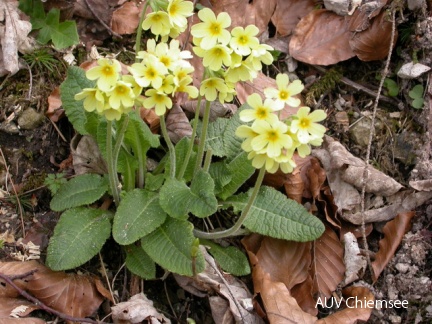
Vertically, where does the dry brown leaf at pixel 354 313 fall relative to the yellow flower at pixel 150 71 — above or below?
below

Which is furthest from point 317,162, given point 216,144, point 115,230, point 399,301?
point 115,230

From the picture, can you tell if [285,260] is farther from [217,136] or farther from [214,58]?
[214,58]

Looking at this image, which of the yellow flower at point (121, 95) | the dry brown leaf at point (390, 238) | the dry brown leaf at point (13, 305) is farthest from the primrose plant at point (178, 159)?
the dry brown leaf at point (390, 238)

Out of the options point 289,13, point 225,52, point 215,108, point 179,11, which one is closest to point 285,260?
point 215,108

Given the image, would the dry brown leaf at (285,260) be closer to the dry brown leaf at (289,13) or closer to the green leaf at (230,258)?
the green leaf at (230,258)

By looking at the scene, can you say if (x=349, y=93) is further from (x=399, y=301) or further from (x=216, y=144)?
(x=399, y=301)
